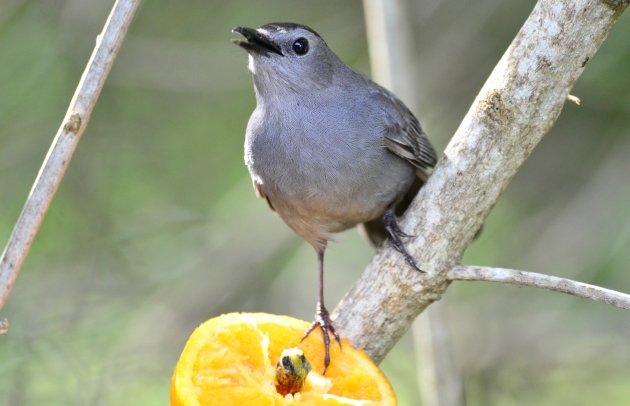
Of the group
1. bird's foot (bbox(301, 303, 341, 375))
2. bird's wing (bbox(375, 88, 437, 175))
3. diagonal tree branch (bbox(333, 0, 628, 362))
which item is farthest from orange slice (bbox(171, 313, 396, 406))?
bird's wing (bbox(375, 88, 437, 175))

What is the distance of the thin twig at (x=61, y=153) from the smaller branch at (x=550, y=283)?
1503 millimetres

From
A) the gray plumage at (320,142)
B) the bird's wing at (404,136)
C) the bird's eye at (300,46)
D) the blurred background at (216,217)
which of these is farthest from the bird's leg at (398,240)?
the blurred background at (216,217)

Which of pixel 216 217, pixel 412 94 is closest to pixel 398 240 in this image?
pixel 412 94

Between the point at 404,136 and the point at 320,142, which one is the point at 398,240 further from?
the point at 404,136

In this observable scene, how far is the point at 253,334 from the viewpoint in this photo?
140 inches

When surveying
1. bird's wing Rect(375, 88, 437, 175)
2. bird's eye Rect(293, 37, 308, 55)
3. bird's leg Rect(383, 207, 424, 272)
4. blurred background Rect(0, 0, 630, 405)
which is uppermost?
bird's eye Rect(293, 37, 308, 55)

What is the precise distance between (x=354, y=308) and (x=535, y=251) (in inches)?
116

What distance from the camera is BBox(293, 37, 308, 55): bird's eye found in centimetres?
445

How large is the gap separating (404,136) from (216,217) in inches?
103

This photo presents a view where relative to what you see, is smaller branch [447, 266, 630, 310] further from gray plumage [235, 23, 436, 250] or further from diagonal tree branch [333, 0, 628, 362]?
gray plumage [235, 23, 436, 250]

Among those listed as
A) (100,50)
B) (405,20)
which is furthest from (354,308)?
(405,20)

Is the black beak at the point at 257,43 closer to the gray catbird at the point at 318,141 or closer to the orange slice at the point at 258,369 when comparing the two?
the gray catbird at the point at 318,141

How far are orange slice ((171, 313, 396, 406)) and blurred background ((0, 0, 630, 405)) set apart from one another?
7.75 ft

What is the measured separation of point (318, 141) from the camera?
4297 millimetres
